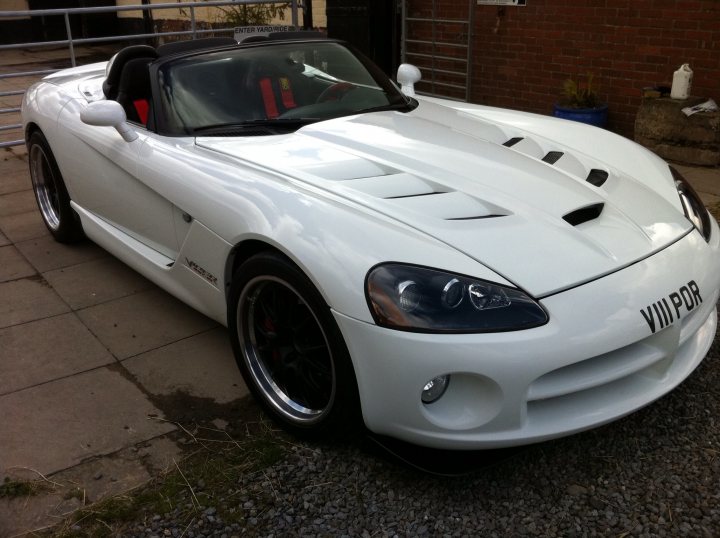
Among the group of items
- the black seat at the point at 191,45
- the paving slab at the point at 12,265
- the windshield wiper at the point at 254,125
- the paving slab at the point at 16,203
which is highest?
the black seat at the point at 191,45

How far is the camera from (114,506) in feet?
8.18

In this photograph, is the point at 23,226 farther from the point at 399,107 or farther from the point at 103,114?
the point at 399,107

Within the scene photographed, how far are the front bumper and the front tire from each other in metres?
0.10

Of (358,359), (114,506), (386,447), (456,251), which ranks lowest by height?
(114,506)

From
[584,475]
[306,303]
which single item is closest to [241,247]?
[306,303]

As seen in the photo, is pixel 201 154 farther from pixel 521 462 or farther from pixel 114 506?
pixel 521 462

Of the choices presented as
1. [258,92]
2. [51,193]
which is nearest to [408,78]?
[258,92]

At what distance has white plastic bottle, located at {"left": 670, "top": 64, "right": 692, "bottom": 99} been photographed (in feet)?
20.5

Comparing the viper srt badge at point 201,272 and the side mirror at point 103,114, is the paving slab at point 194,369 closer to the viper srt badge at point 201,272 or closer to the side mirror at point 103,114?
the viper srt badge at point 201,272

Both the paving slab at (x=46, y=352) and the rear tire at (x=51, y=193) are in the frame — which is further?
the rear tire at (x=51, y=193)

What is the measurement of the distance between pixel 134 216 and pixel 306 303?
5.17 feet

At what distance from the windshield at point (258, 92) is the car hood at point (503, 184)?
15cm

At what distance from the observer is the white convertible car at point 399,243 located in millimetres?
2281

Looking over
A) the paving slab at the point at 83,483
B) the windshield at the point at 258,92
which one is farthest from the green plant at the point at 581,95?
the paving slab at the point at 83,483
